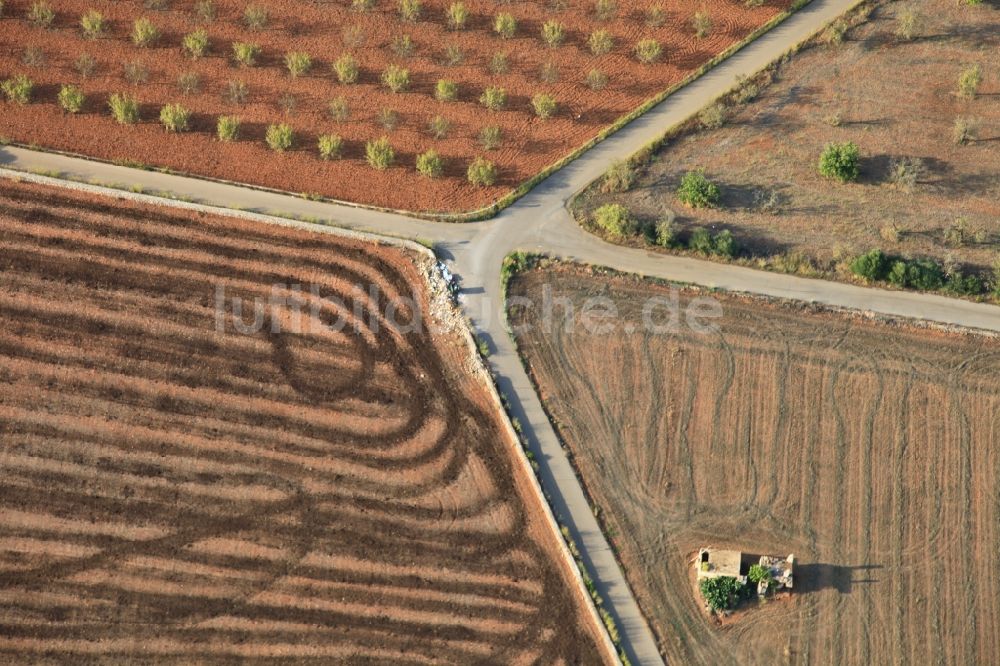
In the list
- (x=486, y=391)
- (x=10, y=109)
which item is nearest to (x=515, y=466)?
(x=486, y=391)

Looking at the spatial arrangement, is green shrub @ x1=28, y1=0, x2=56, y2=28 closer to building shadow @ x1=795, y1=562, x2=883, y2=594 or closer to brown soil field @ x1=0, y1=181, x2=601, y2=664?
brown soil field @ x1=0, y1=181, x2=601, y2=664

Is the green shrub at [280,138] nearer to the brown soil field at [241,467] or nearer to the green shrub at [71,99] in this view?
the brown soil field at [241,467]

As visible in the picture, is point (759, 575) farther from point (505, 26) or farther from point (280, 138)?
point (280, 138)

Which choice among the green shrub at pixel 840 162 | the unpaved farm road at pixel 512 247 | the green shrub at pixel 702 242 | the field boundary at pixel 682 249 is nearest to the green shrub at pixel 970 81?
the green shrub at pixel 840 162

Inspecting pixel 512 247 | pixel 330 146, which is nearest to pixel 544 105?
pixel 512 247

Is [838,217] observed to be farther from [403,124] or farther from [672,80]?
[403,124]
